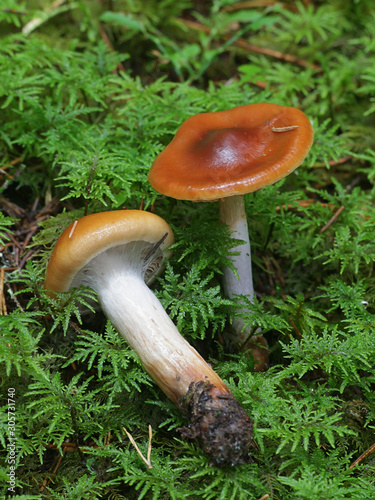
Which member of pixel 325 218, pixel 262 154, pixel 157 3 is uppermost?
pixel 157 3

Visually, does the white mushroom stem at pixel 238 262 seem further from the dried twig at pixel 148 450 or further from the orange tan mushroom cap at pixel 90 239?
the dried twig at pixel 148 450

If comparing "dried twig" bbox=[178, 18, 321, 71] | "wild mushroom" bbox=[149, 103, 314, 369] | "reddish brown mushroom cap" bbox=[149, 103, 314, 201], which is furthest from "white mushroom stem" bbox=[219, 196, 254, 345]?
"dried twig" bbox=[178, 18, 321, 71]

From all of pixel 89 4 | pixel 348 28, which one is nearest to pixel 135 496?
pixel 89 4

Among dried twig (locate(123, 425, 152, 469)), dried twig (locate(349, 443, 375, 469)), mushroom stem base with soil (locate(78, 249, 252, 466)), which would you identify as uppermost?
mushroom stem base with soil (locate(78, 249, 252, 466))

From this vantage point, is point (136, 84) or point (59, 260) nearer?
point (59, 260)

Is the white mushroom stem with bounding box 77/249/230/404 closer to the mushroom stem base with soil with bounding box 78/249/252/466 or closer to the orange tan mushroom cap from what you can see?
the mushroom stem base with soil with bounding box 78/249/252/466

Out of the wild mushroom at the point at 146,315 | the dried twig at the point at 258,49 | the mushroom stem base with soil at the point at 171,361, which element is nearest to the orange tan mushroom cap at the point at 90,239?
the wild mushroom at the point at 146,315

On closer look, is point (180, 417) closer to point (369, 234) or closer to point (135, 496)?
point (135, 496)
